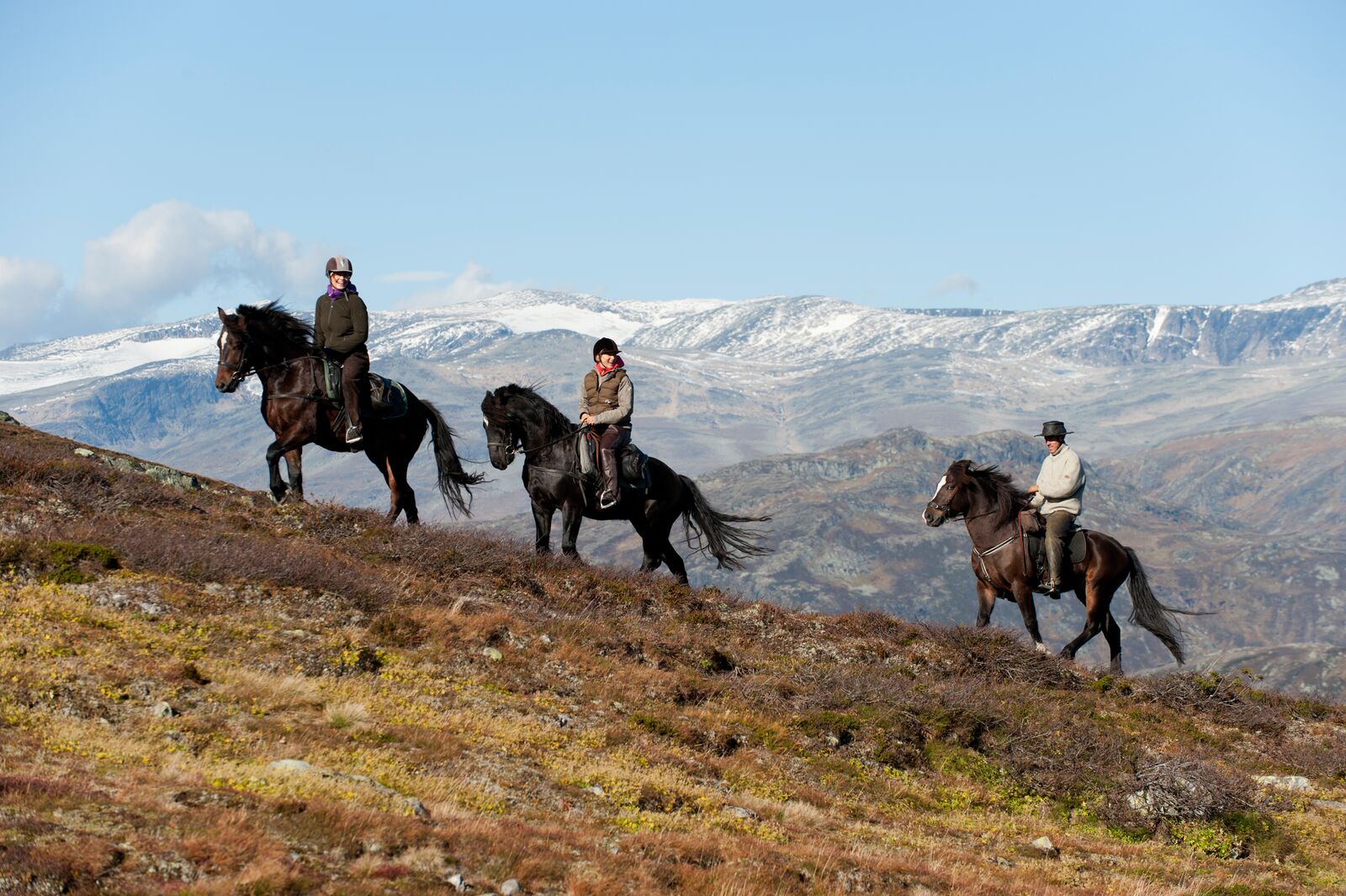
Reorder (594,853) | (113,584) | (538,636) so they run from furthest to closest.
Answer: (538,636)
(113,584)
(594,853)

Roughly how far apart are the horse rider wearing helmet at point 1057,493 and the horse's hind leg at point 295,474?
13.5m

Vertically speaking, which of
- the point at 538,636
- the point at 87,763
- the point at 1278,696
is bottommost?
the point at 1278,696

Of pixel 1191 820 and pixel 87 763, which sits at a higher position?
pixel 87 763

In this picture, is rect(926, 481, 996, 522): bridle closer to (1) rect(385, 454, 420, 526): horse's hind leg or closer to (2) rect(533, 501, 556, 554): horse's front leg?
(2) rect(533, 501, 556, 554): horse's front leg

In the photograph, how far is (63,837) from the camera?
7188mm

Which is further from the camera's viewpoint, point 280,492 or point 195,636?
point 280,492

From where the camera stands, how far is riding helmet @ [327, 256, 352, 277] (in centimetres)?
2105

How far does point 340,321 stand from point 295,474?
9.79ft

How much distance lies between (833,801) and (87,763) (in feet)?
24.7

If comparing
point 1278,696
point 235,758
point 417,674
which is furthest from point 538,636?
point 1278,696

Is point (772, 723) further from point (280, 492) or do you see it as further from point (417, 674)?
point (280, 492)

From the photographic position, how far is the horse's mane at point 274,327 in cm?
2156

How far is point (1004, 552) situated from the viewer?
21.8m

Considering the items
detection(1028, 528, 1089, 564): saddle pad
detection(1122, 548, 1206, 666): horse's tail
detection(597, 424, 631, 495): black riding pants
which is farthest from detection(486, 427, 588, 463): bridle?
detection(1122, 548, 1206, 666): horse's tail
